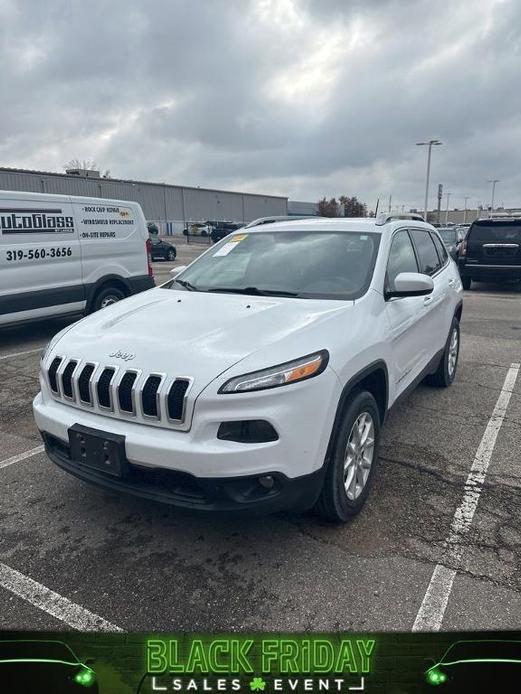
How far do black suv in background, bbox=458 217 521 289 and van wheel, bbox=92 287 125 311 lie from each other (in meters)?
9.10

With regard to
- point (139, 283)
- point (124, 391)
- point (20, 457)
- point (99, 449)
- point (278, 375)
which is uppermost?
point (278, 375)

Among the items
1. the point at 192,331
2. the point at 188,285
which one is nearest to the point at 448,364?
the point at 188,285

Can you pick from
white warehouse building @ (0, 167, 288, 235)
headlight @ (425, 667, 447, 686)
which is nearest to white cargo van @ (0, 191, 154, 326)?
headlight @ (425, 667, 447, 686)

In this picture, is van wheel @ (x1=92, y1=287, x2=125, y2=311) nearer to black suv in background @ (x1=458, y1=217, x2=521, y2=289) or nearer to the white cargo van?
the white cargo van

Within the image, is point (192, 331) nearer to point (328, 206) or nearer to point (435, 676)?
point (435, 676)

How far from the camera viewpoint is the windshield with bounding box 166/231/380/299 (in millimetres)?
3439

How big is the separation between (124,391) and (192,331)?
0.50m

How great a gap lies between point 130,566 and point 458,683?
1.69m

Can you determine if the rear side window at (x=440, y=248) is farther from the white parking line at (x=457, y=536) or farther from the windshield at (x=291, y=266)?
the windshield at (x=291, y=266)

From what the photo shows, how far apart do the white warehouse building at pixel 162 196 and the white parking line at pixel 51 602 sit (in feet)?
138

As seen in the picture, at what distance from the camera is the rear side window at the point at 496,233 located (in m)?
12.9

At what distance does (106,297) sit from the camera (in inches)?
331

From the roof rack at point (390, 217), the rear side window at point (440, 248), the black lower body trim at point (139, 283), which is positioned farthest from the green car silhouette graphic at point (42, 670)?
the black lower body trim at point (139, 283)

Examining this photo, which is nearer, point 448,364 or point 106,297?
point 448,364
